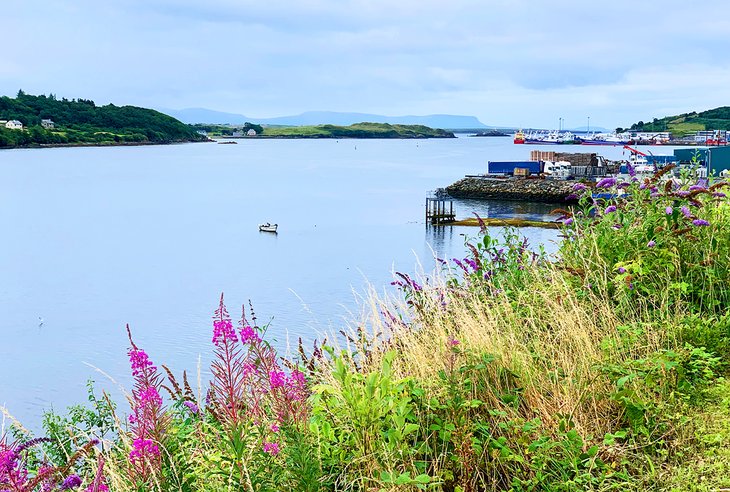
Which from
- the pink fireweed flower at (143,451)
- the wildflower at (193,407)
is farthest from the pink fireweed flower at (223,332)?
the wildflower at (193,407)

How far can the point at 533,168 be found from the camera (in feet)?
266

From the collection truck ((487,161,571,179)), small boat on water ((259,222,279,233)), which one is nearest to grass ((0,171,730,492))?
small boat on water ((259,222,279,233))

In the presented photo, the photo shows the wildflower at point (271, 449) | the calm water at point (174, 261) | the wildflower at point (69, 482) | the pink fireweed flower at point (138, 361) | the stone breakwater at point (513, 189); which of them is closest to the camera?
the pink fireweed flower at point (138, 361)

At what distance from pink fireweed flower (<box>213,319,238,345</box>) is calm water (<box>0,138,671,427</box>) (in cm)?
338

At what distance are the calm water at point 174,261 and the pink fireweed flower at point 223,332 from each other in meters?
3.38

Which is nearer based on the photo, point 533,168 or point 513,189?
point 513,189

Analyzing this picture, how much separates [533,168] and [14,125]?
472 feet

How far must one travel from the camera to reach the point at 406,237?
4775cm

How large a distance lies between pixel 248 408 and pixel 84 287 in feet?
109

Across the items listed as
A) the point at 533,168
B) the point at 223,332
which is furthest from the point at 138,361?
the point at 533,168

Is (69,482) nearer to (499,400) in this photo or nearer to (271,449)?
(271,449)

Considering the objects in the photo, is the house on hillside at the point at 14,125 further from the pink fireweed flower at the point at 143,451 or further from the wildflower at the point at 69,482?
the pink fireweed flower at the point at 143,451

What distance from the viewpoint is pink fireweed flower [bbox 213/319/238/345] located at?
9.99 ft

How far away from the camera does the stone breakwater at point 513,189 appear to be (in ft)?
216
